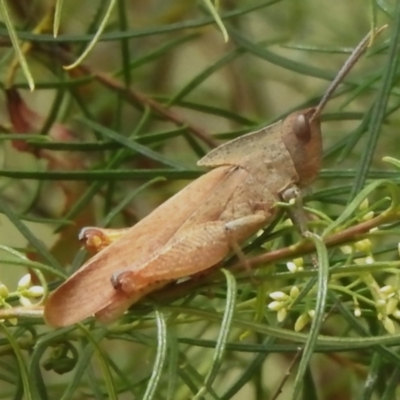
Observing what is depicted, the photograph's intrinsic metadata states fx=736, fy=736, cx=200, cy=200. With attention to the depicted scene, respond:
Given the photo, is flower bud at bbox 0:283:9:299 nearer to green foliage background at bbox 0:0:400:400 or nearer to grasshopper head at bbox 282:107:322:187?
green foliage background at bbox 0:0:400:400

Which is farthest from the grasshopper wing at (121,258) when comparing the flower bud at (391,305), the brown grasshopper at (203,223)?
the flower bud at (391,305)

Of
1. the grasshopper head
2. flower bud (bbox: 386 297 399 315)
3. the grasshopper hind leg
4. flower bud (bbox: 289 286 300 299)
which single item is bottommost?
flower bud (bbox: 386 297 399 315)

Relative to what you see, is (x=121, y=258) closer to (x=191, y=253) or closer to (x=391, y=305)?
(x=191, y=253)

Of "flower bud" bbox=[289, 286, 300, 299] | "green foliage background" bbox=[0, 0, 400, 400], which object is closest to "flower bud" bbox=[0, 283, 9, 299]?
"green foliage background" bbox=[0, 0, 400, 400]

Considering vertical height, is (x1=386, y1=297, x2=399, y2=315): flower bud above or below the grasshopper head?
below

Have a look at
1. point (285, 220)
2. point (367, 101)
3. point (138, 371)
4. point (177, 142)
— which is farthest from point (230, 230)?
point (177, 142)

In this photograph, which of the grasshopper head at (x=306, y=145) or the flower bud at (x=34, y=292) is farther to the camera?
the grasshopper head at (x=306, y=145)

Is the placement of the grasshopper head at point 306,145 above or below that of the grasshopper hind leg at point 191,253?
above

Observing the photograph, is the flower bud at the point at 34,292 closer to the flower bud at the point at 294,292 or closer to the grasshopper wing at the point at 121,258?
the grasshopper wing at the point at 121,258
